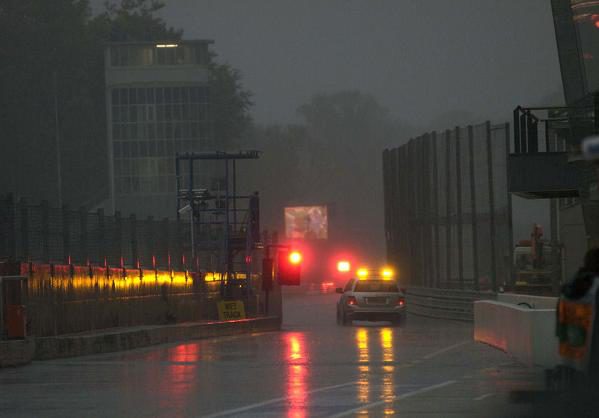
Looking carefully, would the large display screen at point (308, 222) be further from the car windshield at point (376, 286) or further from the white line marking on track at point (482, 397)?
the white line marking on track at point (482, 397)

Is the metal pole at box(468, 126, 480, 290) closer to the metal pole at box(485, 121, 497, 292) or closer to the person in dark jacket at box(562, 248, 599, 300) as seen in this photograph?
the metal pole at box(485, 121, 497, 292)

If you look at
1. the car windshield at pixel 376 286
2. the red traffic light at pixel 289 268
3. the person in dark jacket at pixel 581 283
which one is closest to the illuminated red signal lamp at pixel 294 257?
the red traffic light at pixel 289 268

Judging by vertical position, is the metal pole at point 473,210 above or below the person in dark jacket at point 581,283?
above

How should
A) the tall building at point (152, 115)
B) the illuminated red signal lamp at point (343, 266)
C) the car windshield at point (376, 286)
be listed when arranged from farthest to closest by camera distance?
the tall building at point (152, 115)
the illuminated red signal lamp at point (343, 266)
the car windshield at point (376, 286)

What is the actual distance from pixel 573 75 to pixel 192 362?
18269mm

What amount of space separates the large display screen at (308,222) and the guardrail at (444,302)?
91713mm

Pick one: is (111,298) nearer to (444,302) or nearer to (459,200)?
(444,302)

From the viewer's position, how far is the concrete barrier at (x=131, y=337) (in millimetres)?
26797

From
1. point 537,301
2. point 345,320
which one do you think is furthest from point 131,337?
point 345,320

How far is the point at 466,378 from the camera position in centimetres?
2059

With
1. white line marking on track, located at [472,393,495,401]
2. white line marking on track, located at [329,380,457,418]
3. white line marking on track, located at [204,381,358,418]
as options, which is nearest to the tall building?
white line marking on track, located at [329,380,457,418]

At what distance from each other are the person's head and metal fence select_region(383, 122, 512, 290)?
32.9 metres

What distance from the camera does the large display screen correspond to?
487 feet

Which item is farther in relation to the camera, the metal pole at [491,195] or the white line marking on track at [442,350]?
the metal pole at [491,195]
